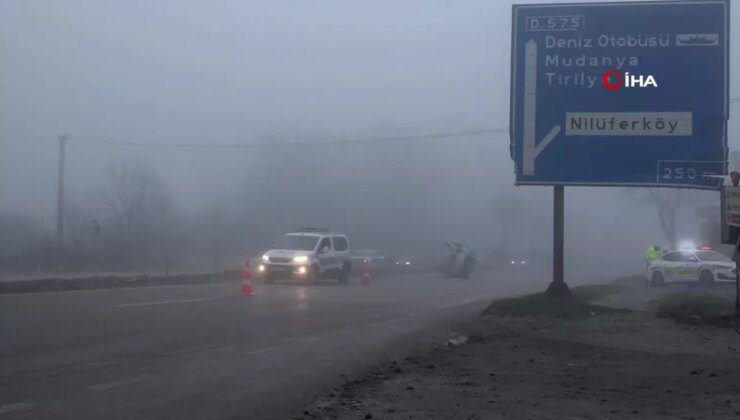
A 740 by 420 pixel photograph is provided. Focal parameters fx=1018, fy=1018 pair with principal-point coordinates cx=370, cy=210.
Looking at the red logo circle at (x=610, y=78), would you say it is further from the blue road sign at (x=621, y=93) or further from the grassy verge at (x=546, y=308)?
the grassy verge at (x=546, y=308)

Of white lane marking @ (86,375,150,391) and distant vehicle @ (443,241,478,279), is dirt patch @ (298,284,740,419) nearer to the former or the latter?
white lane marking @ (86,375,150,391)

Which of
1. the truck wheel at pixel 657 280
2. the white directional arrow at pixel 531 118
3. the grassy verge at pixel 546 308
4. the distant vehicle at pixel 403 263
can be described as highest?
the white directional arrow at pixel 531 118

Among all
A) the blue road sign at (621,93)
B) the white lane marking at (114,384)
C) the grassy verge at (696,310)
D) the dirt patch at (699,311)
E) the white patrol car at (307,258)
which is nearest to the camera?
the white lane marking at (114,384)

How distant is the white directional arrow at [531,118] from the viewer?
2145 centimetres

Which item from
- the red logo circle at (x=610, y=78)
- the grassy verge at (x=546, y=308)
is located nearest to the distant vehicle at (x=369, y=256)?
the grassy verge at (x=546, y=308)

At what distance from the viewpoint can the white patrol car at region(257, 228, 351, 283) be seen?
114ft

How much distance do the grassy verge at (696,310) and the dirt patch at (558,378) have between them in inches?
41.2

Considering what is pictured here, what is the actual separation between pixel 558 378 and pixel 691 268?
88.3 feet

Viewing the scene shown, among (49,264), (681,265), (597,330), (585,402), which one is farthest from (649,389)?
(49,264)

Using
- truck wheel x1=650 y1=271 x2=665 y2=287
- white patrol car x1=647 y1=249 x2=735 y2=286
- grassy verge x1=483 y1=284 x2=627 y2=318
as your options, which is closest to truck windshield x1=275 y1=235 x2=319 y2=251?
truck wheel x1=650 y1=271 x2=665 y2=287

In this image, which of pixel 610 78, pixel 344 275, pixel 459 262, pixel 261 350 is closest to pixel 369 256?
pixel 459 262

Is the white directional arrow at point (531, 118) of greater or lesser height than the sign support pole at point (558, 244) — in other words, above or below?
above

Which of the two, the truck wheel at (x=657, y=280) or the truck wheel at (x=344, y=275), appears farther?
the truck wheel at (x=344, y=275)

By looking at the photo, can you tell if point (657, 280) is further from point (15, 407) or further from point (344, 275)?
point (15, 407)
